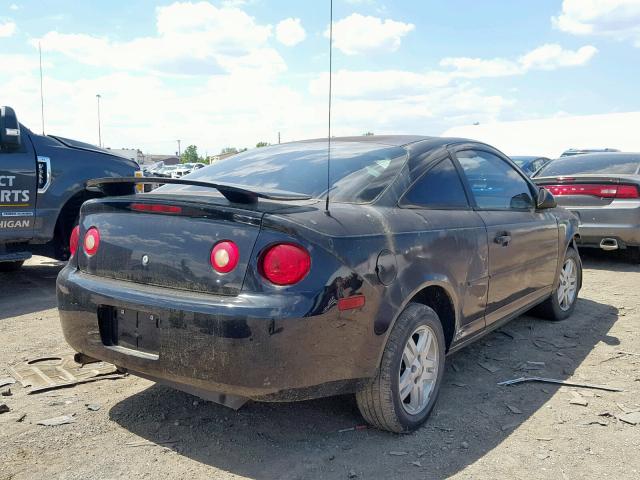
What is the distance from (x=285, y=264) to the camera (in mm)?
2607

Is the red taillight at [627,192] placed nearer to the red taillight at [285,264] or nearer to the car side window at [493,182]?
the car side window at [493,182]

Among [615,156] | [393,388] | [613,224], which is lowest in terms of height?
[393,388]

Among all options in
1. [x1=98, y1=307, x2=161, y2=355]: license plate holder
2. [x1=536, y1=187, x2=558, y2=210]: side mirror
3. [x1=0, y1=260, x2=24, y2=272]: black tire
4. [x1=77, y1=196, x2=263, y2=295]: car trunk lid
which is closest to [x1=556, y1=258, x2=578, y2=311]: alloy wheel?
[x1=536, y1=187, x2=558, y2=210]: side mirror

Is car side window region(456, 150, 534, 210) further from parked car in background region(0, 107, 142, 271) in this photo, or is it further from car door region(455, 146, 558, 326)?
parked car in background region(0, 107, 142, 271)

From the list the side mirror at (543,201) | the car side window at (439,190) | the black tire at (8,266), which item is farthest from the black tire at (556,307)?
the black tire at (8,266)

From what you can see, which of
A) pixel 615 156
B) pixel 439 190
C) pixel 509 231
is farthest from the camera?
pixel 615 156

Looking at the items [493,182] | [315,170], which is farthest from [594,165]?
[315,170]

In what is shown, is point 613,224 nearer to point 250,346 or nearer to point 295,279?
point 295,279

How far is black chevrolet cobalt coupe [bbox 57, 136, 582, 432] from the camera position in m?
2.59

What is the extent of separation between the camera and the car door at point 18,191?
18.7 feet

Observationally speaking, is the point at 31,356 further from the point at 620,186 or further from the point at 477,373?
the point at 620,186

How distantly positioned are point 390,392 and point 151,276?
4.13 feet

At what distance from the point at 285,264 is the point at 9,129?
432cm

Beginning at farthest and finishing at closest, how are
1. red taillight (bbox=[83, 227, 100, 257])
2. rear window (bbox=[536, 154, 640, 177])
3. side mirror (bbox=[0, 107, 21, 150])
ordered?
rear window (bbox=[536, 154, 640, 177]) < side mirror (bbox=[0, 107, 21, 150]) < red taillight (bbox=[83, 227, 100, 257])
